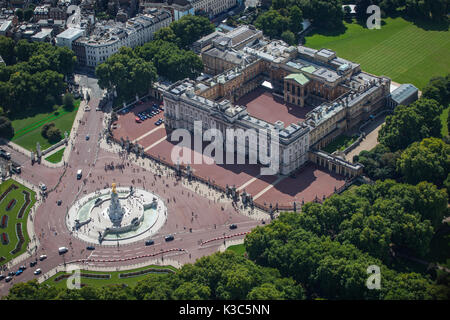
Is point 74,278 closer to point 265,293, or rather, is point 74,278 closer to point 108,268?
point 108,268

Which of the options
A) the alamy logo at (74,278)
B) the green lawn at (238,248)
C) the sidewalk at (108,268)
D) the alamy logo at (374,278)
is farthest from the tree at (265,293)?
the alamy logo at (74,278)

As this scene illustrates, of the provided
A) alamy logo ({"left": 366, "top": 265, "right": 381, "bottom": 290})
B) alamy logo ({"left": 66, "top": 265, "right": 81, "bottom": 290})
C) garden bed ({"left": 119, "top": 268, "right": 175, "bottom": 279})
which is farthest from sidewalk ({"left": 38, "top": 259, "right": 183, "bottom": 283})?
alamy logo ({"left": 366, "top": 265, "right": 381, "bottom": 290})

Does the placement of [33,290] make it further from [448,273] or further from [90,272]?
[448,273]

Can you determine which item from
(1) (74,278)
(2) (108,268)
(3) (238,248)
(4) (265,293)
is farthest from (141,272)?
(4) (265,293)

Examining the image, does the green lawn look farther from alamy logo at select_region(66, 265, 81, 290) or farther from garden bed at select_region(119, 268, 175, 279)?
alamy logo at select_region(66, 265, 81, 290)

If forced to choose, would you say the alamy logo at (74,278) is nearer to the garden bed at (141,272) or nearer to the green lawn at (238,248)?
the garden bed at (141,272)
